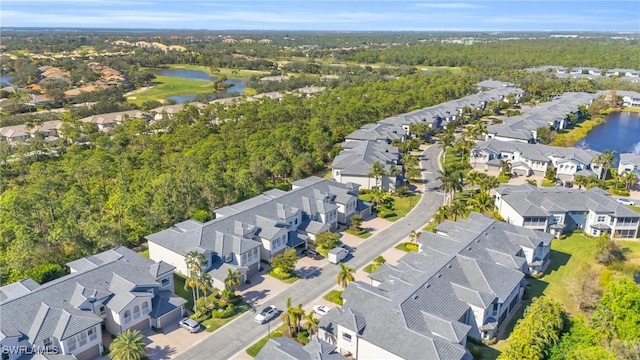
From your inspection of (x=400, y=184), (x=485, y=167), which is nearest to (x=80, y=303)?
(x=400, y=184)

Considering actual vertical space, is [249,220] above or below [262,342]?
above

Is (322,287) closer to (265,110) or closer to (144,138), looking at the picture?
(144,138)

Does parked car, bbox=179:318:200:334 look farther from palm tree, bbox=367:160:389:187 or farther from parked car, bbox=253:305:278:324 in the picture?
palm tree, bbox=367:160:389:187

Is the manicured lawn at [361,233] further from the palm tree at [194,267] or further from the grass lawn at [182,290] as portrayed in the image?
the palm tree at [194,267]

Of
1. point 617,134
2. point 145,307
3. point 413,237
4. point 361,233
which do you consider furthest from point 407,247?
point 617,134

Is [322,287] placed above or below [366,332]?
below

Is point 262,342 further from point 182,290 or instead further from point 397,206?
point 397,206
